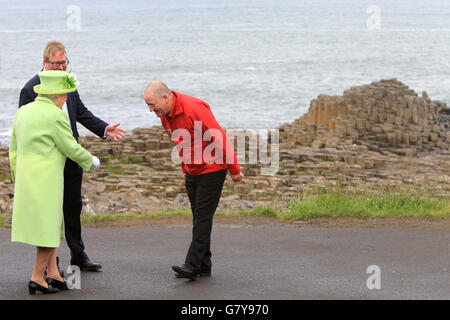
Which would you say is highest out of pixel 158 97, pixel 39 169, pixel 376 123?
pixel 158 97

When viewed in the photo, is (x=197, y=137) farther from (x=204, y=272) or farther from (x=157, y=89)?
(x=204, y=272)

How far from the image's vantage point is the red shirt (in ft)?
20.7

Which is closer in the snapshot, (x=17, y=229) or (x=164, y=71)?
(x=17, y=229)

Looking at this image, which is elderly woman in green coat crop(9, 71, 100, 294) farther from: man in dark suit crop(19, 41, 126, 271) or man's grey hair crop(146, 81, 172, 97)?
man's grey hair crop(146, 81, 172, 97)

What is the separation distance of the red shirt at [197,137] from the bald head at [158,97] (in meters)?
0.09

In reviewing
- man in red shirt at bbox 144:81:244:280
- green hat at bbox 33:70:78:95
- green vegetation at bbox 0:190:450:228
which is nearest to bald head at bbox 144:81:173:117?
man in red shirt at bbox 144:81:244:280

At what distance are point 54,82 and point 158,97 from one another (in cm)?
84

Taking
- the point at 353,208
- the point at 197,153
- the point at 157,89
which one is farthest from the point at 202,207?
the point at 353,208

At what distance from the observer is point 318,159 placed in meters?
19.9

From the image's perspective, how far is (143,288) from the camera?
628cm

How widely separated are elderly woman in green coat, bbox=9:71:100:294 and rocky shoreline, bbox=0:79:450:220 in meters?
4.30
